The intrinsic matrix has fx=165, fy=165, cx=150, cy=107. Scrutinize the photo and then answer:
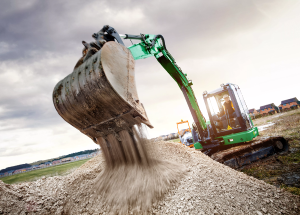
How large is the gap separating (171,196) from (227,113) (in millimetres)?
4707

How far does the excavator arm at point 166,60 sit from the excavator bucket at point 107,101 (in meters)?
1.43

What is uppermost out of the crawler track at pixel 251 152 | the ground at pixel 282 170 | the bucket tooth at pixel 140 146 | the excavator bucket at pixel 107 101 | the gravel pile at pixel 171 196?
the excavator bucket at pixel 107 101

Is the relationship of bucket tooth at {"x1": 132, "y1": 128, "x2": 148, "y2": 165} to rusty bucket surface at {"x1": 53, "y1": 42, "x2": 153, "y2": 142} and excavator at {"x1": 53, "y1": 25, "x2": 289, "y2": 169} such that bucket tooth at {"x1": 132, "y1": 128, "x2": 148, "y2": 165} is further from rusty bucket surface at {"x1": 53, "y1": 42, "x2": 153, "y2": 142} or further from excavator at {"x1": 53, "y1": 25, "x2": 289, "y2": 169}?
rusty bucket surface at {"x1": 53, "y1": 42, "x2": 153, "y2": 142}

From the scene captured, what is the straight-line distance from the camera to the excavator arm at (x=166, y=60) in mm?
4215

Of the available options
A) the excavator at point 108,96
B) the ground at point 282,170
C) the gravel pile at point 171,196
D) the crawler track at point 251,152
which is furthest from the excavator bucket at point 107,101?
→ the crawler track at point 251,152

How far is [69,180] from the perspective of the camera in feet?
13.1

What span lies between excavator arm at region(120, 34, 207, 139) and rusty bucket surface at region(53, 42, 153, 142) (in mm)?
1405

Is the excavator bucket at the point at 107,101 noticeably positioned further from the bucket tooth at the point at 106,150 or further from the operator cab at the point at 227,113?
the operator cab at the point at 227,113

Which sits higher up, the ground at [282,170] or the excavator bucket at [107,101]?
the excavator bucket at [107,101]

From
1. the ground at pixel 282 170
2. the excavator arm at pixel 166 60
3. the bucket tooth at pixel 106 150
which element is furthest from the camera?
the excavator arm at pixel 166 60

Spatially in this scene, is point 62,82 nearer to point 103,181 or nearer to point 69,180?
point 103,181

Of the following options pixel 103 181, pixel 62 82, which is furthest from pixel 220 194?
pixel 62 82

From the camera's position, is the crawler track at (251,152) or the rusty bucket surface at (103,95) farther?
the crawler track at (251,152)

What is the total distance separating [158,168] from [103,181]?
1.16 meters
